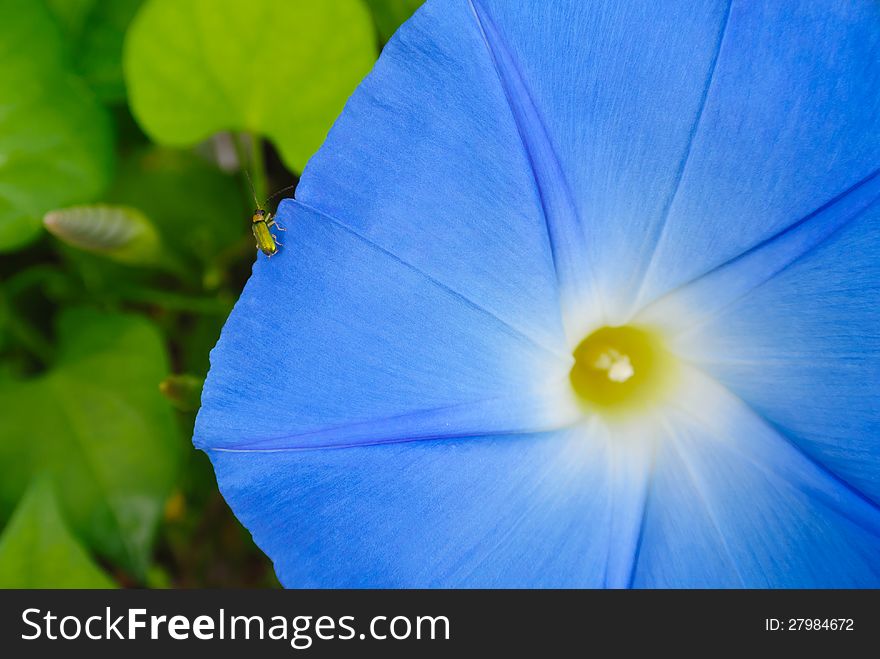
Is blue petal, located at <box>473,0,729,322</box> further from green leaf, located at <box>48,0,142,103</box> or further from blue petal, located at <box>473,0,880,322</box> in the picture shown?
green leaf, located at <box>48,0,142,103</box>

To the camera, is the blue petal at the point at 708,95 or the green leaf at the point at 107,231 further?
the green leaf at the point at 107,231

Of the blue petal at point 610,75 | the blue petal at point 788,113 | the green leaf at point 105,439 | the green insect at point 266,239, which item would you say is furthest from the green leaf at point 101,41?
the blue petal at point 788,113

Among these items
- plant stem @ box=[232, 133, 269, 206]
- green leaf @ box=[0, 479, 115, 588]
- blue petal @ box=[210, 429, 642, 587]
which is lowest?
blue petal @ box=[210, 429, 642, 587]

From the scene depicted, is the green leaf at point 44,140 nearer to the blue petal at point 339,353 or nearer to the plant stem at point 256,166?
the plant stem at point 256,166

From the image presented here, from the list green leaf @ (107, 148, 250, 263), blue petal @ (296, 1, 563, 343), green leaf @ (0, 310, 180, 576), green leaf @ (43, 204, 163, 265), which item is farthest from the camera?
green leaf @ (107, 148, 250, 263)

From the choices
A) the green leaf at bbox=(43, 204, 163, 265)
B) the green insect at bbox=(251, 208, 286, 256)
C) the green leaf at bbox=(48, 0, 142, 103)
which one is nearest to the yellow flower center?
the green insect at bbox=(251, 208, 286, 256)

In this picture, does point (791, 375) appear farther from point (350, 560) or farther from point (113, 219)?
point (113, 219)

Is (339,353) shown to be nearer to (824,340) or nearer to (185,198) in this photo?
(824,340)
